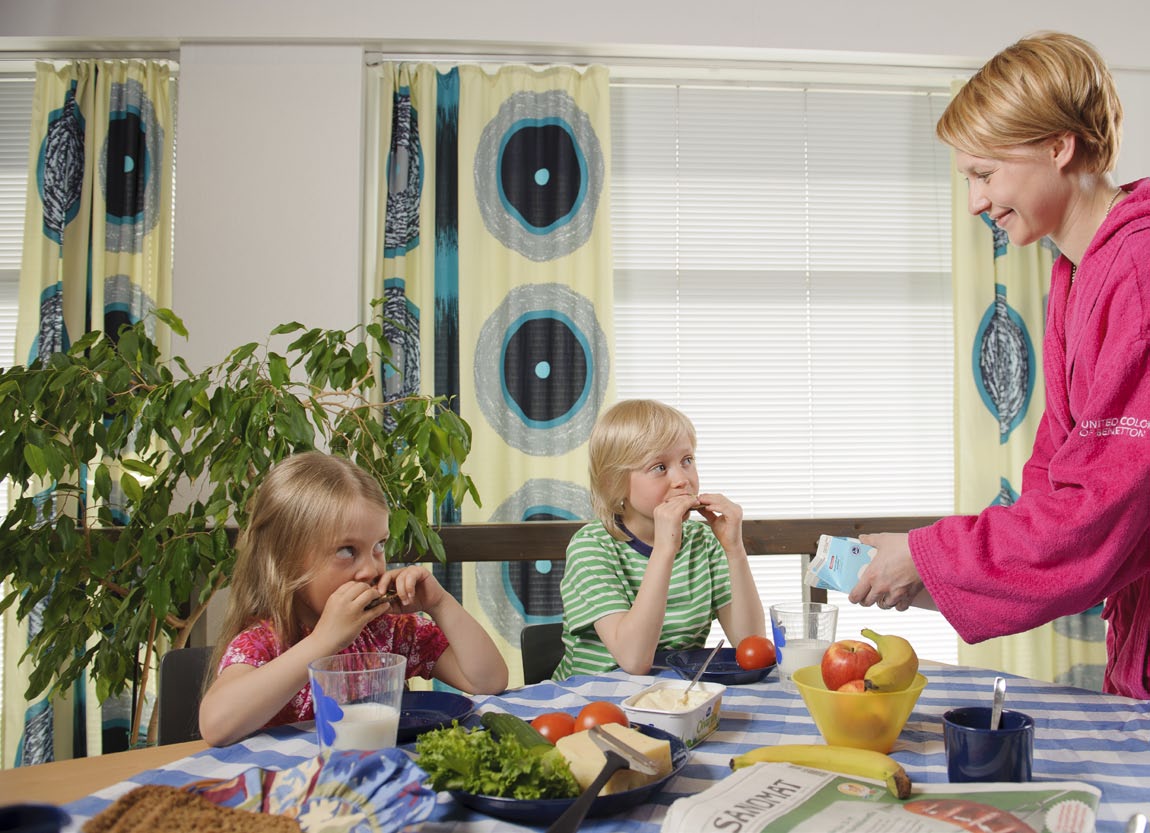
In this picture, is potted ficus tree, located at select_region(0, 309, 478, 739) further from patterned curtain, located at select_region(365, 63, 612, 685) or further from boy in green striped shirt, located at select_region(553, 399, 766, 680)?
patterned curtain, located at select_region(365, 63, 612, 685)

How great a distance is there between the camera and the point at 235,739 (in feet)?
3.58

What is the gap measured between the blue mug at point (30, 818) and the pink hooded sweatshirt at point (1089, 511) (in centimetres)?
103

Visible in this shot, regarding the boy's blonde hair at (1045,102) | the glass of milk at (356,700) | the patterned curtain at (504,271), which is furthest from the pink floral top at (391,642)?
the patterned curtain at (504,271)

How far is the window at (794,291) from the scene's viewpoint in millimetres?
3441

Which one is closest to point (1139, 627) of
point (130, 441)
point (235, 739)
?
point (235, 739)

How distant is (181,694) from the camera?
4.96ft

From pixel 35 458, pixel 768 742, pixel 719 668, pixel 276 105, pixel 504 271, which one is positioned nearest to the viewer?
pixel 768 742

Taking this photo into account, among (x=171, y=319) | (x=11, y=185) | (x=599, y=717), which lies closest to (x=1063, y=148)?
(x=599, y=717)

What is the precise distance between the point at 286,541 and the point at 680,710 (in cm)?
73

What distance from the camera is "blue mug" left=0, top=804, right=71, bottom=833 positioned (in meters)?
0.55

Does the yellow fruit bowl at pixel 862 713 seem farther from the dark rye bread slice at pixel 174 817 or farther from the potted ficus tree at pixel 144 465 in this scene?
the potted ficus tree at pixel 144 465

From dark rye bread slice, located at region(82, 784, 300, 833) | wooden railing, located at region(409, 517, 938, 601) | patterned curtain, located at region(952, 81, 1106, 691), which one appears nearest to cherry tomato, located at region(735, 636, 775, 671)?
dark rye bread slice, located at region(82, 784, 300, 833)

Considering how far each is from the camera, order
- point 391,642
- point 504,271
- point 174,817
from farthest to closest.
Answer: point 504,271, point 391,642, point 174,817

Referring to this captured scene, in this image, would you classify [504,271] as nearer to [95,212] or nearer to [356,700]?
[95,212]
